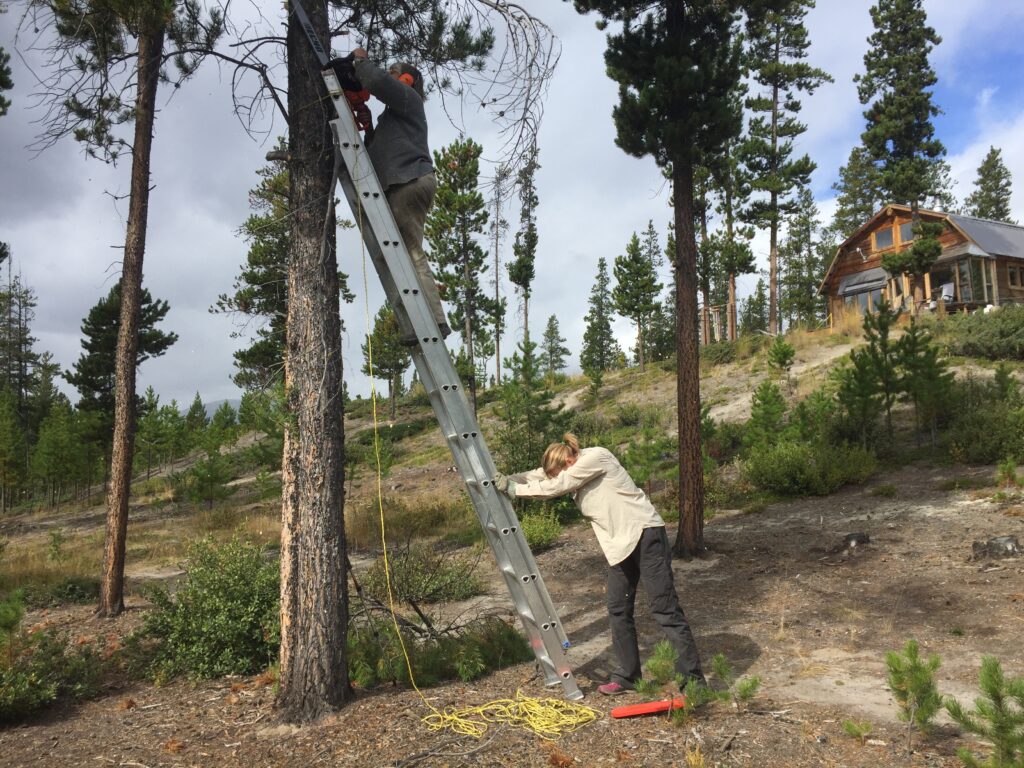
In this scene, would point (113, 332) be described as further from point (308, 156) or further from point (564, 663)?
point (564, 663)

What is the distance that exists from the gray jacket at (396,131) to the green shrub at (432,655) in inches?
146

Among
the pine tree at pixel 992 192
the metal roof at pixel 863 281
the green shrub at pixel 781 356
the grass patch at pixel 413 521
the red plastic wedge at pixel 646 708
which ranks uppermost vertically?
the pine tree at pixel 992 192

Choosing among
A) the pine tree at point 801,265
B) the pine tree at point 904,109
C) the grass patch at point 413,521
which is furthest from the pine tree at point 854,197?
the grass patch at point 413,521

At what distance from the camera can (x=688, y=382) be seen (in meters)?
10.2

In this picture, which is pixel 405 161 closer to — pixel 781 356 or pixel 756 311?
pixel 781 356

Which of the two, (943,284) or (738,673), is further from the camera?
(943,284)

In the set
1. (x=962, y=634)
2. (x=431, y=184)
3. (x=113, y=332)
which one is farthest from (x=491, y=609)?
(x=113, y=332)

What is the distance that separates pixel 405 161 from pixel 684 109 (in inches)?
290

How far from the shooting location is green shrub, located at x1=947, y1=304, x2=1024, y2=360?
754 inches

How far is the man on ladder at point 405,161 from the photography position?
14.9 ft

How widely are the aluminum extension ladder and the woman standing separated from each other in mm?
398

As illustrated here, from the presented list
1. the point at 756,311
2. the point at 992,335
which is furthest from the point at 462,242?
the point at 756,311

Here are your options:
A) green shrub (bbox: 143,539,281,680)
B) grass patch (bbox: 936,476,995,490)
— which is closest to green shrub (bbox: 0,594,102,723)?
green shrub (bbox: 143,539,281,680)

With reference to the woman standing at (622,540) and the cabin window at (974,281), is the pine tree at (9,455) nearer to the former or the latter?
the woman standing at (622,540)
